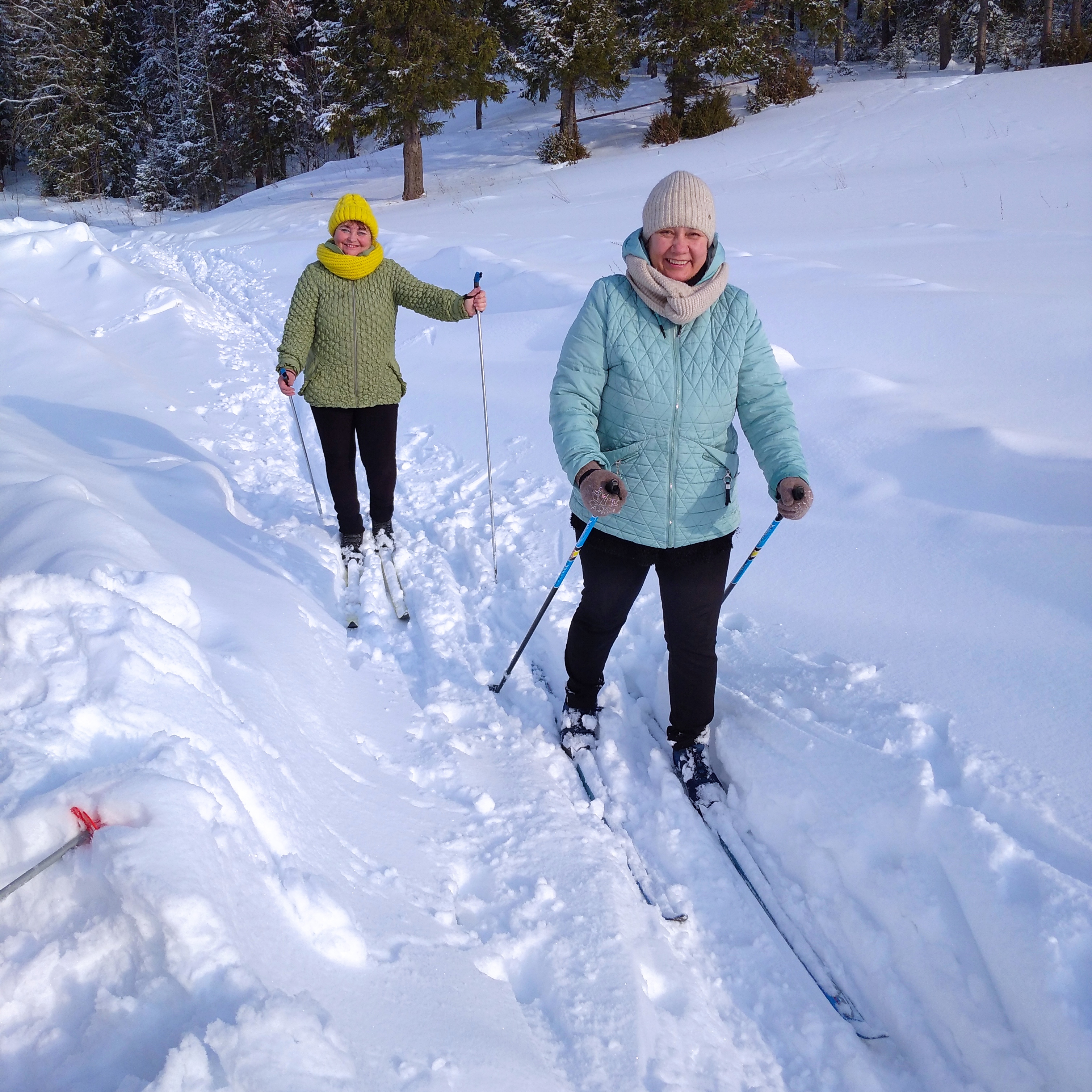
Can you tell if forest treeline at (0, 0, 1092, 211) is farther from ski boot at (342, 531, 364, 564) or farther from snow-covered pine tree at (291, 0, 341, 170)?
ski boot at (342, 531, 364, 564)

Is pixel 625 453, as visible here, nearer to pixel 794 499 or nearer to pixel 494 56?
pixel 794 499

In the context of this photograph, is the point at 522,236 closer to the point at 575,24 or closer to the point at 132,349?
the point at 132,349

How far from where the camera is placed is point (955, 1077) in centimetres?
195

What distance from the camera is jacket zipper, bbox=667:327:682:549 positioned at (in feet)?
7.71

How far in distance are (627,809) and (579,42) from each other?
20014 millimetres

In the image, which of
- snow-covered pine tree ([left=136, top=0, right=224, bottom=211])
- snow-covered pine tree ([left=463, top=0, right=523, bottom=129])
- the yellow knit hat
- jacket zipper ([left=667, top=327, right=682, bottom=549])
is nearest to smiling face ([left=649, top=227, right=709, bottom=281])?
jacket zipper ([left=667, top=327, right=682, bottom=549])

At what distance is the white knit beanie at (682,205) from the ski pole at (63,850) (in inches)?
82.2

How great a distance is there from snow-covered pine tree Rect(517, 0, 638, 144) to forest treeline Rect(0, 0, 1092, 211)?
0.15 feet

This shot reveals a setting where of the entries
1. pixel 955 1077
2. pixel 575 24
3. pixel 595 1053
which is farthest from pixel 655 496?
pixel 575 24

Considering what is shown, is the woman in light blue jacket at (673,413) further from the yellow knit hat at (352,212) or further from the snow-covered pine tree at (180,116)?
the snow-covered pine tree at (180,116)

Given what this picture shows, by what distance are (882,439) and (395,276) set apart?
2.75 m

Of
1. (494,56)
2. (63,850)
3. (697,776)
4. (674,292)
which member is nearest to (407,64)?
(494,56)

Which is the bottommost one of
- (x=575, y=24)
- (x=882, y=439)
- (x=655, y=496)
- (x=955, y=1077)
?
(x=955, y=1077)

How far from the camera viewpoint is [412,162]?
19.3m
